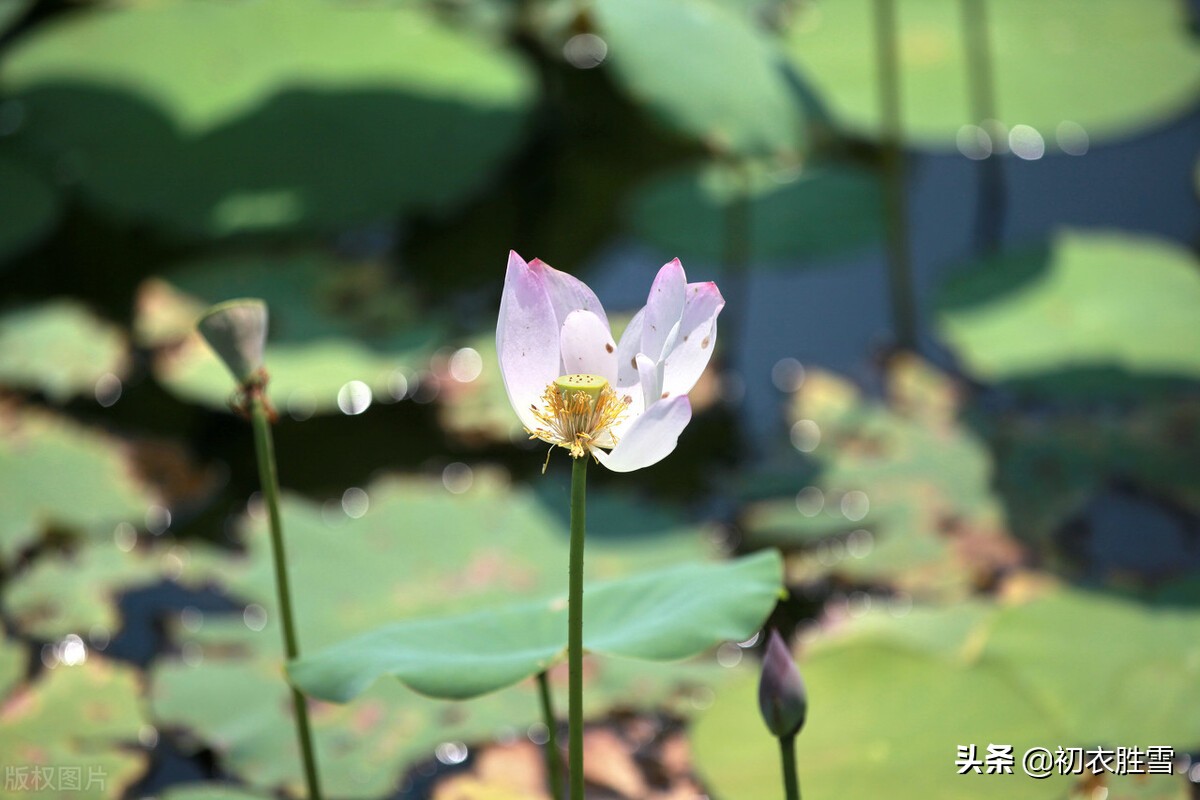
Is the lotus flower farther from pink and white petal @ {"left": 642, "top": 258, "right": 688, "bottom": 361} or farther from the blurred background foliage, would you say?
the blurred background foliage

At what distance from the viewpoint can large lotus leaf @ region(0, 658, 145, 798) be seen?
1854 mm

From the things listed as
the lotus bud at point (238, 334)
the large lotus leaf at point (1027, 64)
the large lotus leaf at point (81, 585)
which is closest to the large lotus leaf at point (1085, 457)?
the large lotus leaf at point (1027, 64)

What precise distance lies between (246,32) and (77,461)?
163 centimetres

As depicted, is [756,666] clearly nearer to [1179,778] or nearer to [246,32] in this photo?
[1179,778]

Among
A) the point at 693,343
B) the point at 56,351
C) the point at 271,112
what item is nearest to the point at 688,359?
the point at 693,343

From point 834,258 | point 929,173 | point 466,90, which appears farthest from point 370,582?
point 929,173

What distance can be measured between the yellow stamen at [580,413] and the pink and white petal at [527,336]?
17 millimetres

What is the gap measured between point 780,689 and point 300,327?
6.55ft

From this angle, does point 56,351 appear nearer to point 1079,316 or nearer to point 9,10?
point 9,10

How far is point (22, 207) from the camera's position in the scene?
134 inches

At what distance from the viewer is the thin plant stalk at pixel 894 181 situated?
299cm

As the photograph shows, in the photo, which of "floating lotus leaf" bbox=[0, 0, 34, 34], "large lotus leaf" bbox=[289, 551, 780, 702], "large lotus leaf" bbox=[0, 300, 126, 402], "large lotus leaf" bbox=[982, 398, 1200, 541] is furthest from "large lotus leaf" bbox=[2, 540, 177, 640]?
"floating lotus leaf" bbox=[0, 0, 34, 34]

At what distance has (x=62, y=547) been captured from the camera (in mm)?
2414

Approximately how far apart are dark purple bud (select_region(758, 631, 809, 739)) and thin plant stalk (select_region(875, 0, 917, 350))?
1.81 metres
